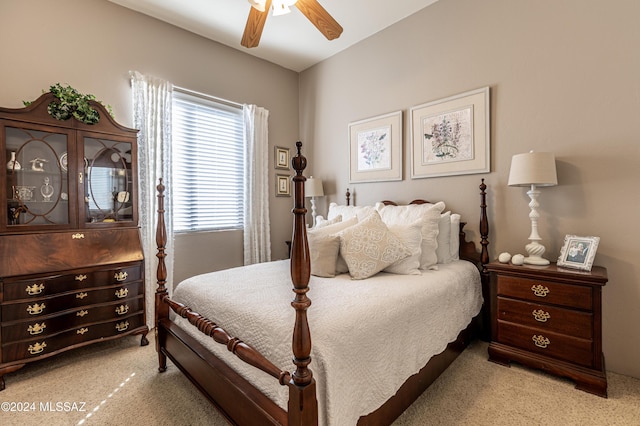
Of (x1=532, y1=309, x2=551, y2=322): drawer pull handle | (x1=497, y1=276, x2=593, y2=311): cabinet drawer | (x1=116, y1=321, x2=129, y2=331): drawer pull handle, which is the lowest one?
(x1=116, y1=321, x2=129, y2=331): drawer pull handle

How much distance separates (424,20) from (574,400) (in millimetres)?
3332

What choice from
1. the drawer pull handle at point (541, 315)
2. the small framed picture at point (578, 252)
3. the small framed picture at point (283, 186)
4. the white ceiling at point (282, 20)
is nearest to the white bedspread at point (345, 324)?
the drawer pull handle at point (541, 315)

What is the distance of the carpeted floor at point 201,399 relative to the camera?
167 centimetres

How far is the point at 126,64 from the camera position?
290 cm

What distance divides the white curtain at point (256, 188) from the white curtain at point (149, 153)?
998mm

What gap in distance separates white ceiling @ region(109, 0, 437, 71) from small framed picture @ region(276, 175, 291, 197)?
1598 mm

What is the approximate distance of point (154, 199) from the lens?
9.82 ft

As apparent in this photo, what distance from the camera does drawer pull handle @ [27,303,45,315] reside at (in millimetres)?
2068

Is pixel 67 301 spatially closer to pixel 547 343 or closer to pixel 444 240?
pixel 444 240

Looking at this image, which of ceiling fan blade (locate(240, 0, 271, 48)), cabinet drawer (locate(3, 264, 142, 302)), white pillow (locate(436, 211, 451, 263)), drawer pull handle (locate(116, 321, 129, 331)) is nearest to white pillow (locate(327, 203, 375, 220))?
white pillow (locate(436, 211, 451, 263))

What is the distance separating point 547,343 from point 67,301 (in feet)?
11.3

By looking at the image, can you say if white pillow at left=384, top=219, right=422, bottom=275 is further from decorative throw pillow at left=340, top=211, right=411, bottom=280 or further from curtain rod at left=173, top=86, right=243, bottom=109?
curtain rod at left=173, top=86, right=243, bottom=109

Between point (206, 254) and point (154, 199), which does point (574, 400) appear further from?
point (154, 199)

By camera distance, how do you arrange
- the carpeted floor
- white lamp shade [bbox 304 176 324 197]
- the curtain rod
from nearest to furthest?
1. the carpeted floor
2. the curtain rod
3. white lamp shade [bbox 304 176 324 197]
